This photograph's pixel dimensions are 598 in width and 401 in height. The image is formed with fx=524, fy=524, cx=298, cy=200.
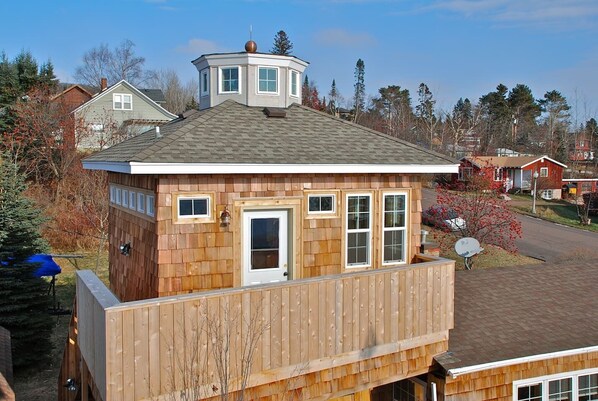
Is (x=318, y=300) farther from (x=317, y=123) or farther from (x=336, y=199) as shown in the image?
(x=317, y=123)

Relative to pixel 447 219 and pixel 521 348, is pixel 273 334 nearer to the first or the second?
pixel 521 348

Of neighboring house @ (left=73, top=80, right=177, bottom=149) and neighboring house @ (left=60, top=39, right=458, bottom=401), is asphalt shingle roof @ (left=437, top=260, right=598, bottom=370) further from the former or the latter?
neighboring house @ (left=73, top=80, right=177, bottom=149)

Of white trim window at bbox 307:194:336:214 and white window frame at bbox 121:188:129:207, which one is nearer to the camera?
white trim window at bbox 307:194:336:214

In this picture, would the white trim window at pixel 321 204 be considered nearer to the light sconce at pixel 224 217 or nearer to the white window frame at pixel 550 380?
the light sconce at pixel 224 217

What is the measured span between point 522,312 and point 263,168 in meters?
5.73

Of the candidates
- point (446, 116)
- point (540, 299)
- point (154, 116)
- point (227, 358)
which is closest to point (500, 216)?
point (540, 299)

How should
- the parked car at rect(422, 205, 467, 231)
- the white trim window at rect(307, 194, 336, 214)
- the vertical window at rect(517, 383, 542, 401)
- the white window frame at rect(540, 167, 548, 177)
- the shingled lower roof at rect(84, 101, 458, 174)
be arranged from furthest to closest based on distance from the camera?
the white window frame at rect(540, 167, 548, 177) → the parked car at rect(422, 205, 467, 231) → the vertical window at rect(517, 383, 542, 401) → the white trim window at rect(307, 194, 336, 214) → the shingled lower roof at rect(84, 101, 458, 174)

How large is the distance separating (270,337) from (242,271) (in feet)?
4.85

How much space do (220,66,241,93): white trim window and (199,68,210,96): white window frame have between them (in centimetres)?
33

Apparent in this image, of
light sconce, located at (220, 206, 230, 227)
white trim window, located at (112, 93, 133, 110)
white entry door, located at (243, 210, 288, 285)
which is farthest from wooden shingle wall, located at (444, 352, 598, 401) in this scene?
white trim window, located at (112, 93, 133, 110)

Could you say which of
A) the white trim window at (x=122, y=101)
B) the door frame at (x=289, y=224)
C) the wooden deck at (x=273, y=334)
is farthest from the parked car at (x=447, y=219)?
the white trim window at (x=122, y=101)

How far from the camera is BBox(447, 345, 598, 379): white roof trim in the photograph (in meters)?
7.38

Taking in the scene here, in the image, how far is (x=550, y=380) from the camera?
26.9ft

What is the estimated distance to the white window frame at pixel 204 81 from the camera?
1018cm
